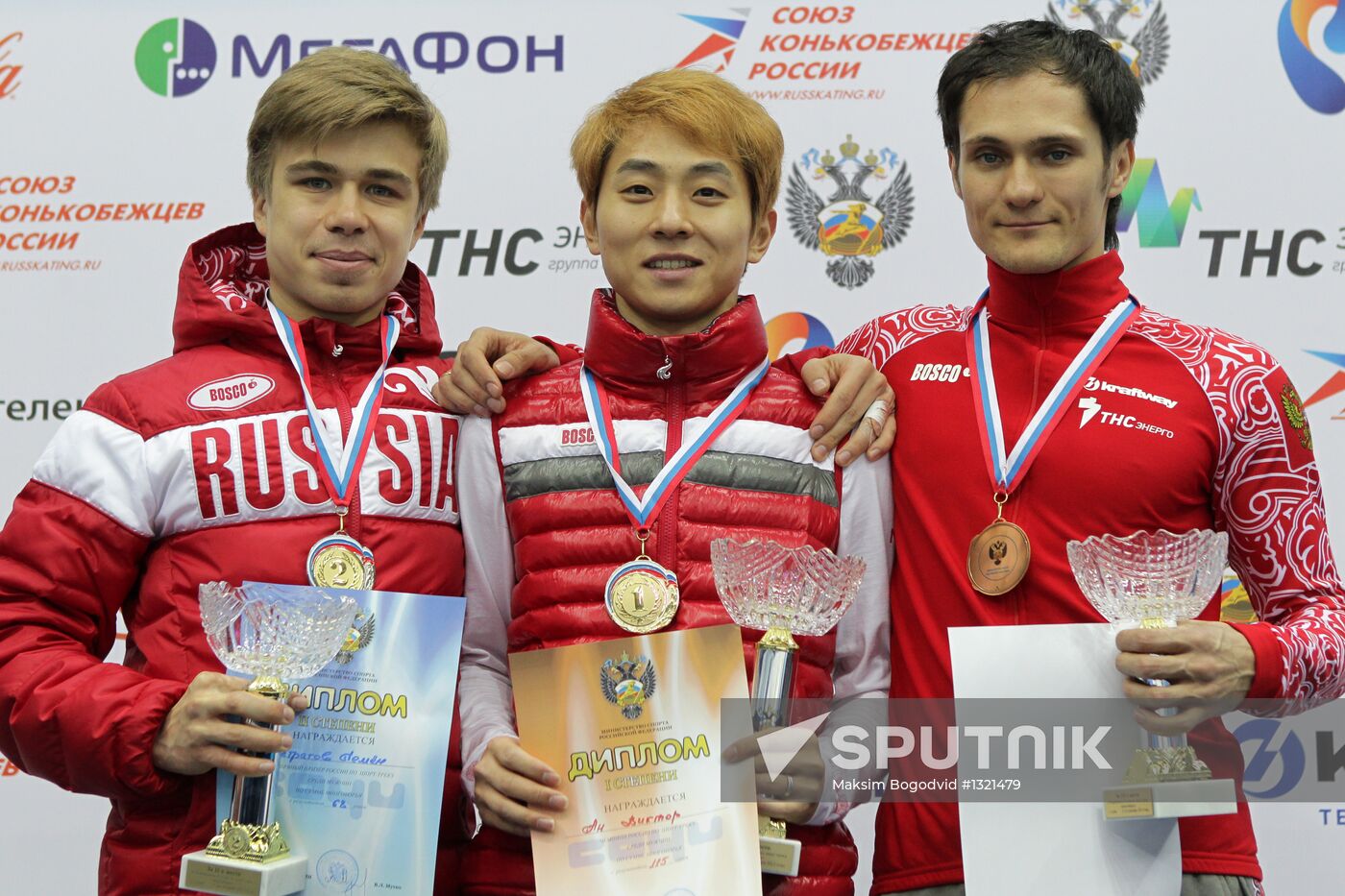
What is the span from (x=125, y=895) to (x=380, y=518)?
1.98 ft

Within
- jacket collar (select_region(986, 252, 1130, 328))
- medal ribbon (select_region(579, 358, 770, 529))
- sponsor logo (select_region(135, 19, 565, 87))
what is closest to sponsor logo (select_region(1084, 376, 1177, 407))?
jacket collar (select_region(986, 252, 1130, 328))

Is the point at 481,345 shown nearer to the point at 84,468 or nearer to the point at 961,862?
the point at 84,468

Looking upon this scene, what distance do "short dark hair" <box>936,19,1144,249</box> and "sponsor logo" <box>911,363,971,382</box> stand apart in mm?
359

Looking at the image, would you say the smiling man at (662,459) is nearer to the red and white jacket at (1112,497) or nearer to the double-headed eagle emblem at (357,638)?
the red and white jacket at (1112,497)

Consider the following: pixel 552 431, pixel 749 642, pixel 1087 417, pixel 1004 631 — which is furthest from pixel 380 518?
pixel 1087 417

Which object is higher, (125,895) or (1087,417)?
(1087,417)

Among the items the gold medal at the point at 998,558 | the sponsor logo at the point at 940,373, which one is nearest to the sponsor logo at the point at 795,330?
the sponsor logo at the point at 940,373

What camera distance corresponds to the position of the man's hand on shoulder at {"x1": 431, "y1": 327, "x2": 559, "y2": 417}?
6.27 feet

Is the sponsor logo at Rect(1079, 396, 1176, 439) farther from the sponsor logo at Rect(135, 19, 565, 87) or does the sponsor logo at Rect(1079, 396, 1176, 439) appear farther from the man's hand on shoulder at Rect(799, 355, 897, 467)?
the sponsor logo at Rect(135, 19, 565, 87)

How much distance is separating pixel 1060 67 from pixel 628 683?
1.10 meters

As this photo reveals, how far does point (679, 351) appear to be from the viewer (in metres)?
1.85

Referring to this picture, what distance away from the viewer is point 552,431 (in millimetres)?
1890

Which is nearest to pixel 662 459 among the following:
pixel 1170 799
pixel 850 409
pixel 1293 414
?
pixel 850 409

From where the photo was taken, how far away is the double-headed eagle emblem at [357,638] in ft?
5.65
